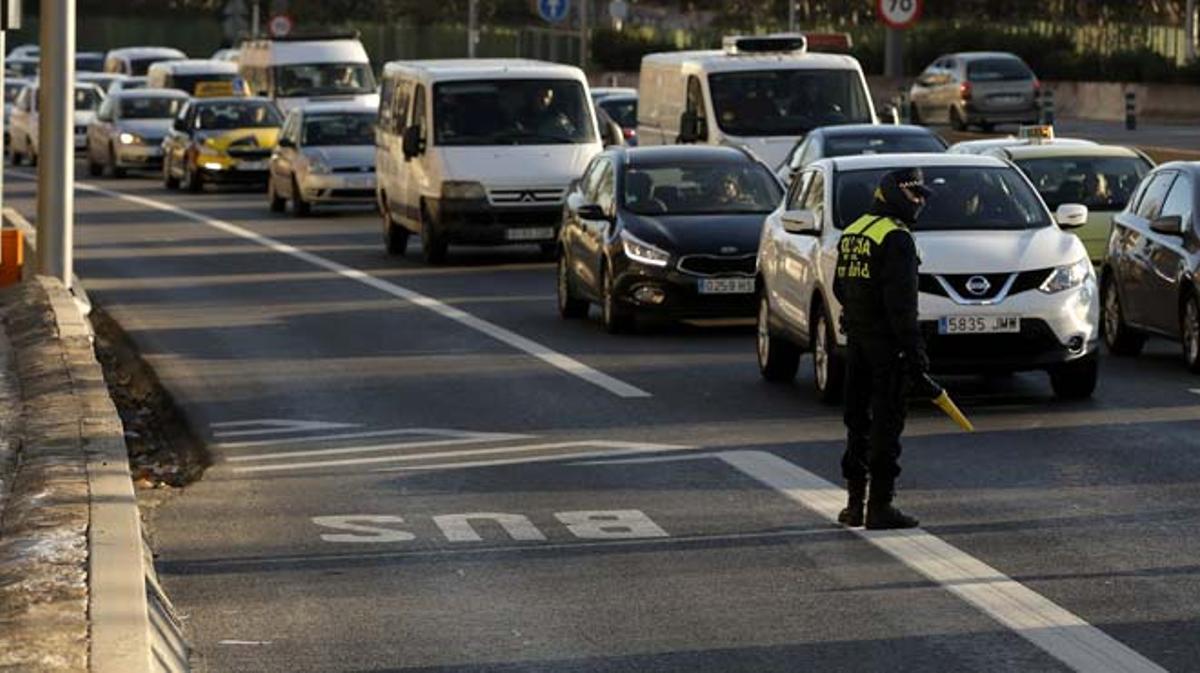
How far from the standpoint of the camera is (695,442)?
17.5 m

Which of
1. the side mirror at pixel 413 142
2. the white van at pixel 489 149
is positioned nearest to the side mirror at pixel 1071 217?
the white van at pixel 489 149

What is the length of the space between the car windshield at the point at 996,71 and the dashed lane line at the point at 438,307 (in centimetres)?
2080

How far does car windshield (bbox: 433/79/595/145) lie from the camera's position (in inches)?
1350

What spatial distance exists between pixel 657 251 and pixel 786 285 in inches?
164

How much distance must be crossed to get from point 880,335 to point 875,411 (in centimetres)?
33

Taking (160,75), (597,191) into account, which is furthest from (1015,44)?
(597,191)

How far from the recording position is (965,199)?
20.5m

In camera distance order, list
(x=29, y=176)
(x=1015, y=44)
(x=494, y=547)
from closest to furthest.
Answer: (x=494, y=547) < (x=29, y=176) < (x=1015, y=44)

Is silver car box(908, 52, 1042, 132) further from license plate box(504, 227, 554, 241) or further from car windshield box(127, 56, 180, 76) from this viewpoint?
license plate box(504, 227, 554, 241)

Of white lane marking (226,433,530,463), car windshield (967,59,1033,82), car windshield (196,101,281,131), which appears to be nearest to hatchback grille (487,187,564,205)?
white lane marking (226,433,530,463)

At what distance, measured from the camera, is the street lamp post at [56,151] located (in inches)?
1073

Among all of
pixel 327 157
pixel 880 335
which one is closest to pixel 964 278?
pixel 880 335

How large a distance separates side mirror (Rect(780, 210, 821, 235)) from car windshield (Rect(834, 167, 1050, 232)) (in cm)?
47

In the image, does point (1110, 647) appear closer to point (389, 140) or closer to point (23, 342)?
point (23, 342)
